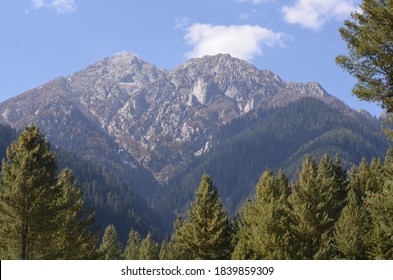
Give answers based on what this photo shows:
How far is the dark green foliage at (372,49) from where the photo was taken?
17984mm

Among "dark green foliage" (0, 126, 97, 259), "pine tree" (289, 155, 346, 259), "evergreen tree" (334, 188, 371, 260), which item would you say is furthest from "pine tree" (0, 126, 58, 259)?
"evergreen tree" (334, 188, 371, 260)

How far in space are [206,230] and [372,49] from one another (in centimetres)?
2451

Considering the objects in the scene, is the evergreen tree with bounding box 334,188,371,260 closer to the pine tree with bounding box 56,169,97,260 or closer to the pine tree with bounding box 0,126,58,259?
the pine tree with bounding box 56,169,97,260

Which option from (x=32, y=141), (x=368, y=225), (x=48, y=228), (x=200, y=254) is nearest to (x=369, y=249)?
(x=368, y=225)

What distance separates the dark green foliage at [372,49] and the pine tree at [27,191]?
1901 cm

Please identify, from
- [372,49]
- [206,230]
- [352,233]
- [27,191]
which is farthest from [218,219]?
[372,49]

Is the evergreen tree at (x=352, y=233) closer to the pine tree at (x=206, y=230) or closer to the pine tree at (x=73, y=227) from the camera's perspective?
the pine tree at (x=206, y=230)

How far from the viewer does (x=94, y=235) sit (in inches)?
1684

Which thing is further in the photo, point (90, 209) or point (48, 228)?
point (90, 209)

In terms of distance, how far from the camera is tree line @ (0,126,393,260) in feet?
92.6

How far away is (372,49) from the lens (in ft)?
59.9

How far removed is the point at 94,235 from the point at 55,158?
49.4 feet

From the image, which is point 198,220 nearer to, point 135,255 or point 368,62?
point 368,62

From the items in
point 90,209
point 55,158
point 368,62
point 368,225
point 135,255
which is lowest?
point 135,255
